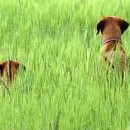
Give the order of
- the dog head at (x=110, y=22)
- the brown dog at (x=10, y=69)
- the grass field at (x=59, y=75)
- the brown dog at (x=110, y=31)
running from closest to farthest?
1. the grass field at (x=59, y=75)
2. the brown dog at (x=10, y=69)
3. the brown dog at (x=110, y=31)
4. the dog head at (x=110, y=22)

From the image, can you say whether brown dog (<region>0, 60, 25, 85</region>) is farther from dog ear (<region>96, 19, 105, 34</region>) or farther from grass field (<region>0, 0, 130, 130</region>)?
dog ear (<region>96, 19, 105, 34</region>)

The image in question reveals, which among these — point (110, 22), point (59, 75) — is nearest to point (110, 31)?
point (110, 22)

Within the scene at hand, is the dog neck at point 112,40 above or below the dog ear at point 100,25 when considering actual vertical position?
below

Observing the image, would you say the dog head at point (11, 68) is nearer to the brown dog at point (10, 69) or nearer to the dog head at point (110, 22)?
the brown dog at point (10, 69)

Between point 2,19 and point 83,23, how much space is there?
565 mm

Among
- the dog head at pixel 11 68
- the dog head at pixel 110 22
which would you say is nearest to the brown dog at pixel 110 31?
the dog head at pixel 110 22

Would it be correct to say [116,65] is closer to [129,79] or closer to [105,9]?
[129,79]

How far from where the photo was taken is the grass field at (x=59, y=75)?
1.97 metres

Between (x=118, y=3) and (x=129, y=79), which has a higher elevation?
(x=118, y=3)

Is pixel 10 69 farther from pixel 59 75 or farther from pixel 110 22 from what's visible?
pixel 110 22

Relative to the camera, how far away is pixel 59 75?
95.5 inches

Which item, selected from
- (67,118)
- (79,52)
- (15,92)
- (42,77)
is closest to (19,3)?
(79,52)

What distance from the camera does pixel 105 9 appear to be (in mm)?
3941

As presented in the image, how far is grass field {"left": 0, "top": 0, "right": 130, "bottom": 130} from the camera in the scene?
6.46ft
